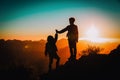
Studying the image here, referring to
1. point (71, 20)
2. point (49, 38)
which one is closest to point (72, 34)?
point (71, 20)

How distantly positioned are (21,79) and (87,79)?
5211cm

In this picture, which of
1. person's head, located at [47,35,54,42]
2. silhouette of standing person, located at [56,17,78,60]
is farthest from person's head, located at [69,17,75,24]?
person's head, located at [47,35,54,42]

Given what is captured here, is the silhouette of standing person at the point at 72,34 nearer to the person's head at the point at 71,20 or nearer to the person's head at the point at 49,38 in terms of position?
the person's head at the point at 71,20

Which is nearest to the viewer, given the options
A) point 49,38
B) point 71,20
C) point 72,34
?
point 71,20

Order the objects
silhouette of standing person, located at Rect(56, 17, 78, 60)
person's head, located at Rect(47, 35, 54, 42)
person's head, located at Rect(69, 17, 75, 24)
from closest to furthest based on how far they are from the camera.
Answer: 1. person's head, located at Rect(69, 17, 75, 24)
2. silhouette of standing person, located at Rect(56, 17, 78, 60)
3. person's head, located at Rect(47, 35, 54, 42)

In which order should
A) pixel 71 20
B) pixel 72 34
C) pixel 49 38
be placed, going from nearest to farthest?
pixel 71 20 < pixel 72 34 < pixel 49 38

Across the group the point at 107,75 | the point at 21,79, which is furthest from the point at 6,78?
the point at 107,75

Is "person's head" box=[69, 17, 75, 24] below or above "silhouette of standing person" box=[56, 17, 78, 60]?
above

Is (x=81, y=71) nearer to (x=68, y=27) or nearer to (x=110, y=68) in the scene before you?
(x=110, y=68)

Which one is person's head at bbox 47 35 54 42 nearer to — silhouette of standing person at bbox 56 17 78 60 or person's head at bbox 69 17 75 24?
silhouette of standing person at bbox 56 17 78 60

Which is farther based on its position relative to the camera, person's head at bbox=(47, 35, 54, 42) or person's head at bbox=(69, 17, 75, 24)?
person's head at bbox=(47, 35, 54, 42)

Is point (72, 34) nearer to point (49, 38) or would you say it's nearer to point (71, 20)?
point (71, 20)

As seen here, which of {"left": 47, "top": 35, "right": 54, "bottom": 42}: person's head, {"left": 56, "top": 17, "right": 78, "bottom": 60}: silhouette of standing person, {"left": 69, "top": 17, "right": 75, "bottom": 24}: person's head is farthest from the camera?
{"left": 47, "top": 35, "right": 54, "bottom": 42}: person's head

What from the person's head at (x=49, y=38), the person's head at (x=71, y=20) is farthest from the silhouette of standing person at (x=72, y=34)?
the person's head at (x=49, y=38)
